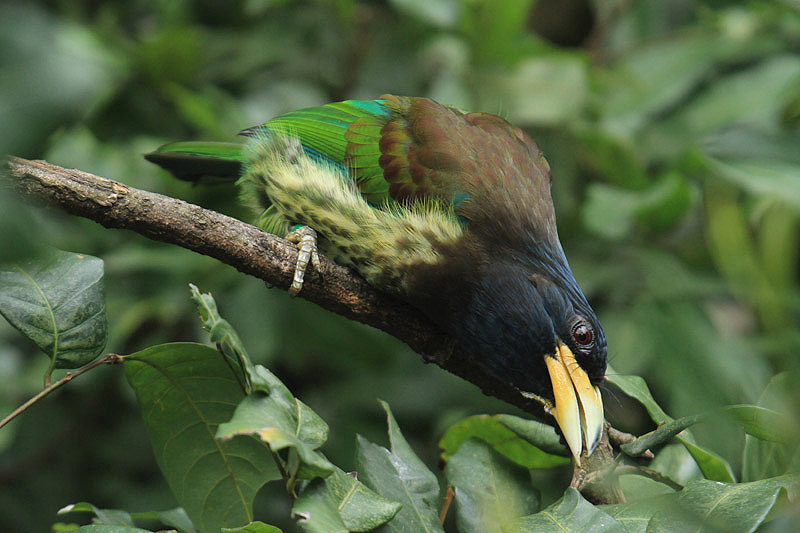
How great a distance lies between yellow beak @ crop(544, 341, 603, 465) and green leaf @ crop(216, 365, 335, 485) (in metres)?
0.59

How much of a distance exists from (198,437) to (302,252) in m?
0.61

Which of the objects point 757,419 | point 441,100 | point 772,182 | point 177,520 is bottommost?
point 177,520

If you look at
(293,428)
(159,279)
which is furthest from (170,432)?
(159,279)

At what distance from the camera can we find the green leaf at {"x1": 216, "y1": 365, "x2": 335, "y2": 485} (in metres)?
1.05

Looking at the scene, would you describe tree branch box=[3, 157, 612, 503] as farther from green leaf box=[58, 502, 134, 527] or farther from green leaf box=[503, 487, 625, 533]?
green leaf box=[58, 502, 134, 527]

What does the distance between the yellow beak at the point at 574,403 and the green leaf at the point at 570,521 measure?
11.7 inches

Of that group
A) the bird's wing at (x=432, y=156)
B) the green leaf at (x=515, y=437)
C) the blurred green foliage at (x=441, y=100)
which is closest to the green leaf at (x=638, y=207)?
the blurred green foliage at (x=441, y=100)

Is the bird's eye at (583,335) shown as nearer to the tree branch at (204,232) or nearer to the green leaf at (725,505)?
the tree branch at (204,232)

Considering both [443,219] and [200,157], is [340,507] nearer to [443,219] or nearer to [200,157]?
[443,219]

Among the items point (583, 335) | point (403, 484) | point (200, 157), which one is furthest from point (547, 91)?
point (403, 484)

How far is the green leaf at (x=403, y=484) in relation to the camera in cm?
133

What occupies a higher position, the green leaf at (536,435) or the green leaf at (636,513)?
the green leaf at (636,513)

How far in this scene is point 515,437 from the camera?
1.64m

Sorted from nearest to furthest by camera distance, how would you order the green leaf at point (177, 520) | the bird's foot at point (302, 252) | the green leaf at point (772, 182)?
the green leaf at point (177, 520) → the bird's foot at point (302, 252) → the green leaf at point (772, 182)
